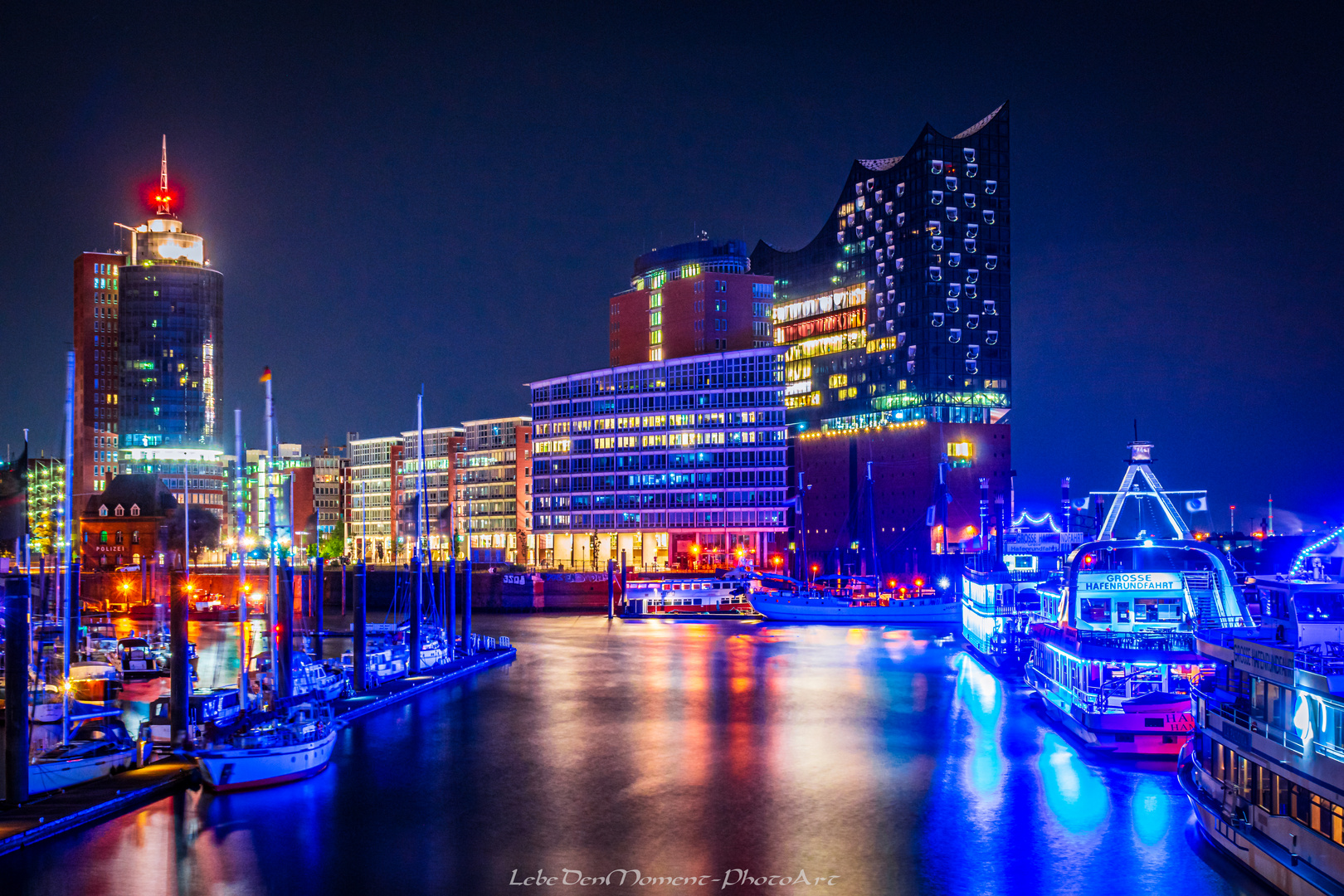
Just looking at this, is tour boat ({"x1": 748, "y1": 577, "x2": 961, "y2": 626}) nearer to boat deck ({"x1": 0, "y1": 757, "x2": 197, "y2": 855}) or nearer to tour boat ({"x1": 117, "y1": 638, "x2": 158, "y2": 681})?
tour boat ({"x1": 117, "y1": 638, "x2": 158, "y2": 681})

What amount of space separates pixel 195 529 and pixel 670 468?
217 feet

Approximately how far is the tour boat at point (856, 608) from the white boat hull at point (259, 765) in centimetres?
6361

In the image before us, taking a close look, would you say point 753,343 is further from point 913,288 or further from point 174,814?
point 174,814

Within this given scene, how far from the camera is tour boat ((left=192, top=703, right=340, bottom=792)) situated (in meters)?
31.6

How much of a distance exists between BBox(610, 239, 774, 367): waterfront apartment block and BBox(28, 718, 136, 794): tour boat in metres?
119

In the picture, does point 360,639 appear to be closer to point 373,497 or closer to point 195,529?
point 195,529

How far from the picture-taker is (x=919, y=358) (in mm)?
126250

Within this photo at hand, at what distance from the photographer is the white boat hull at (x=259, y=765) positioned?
103 ft

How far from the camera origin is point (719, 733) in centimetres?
4281

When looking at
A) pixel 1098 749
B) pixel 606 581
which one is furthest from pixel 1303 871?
pixel 606 581

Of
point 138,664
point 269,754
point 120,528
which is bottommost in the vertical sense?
point 138,664

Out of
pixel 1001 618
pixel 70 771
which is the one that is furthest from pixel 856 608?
pixel 70 771

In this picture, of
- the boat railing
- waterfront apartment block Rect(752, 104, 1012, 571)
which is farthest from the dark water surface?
waterfront apartment block Rect(752, 104, 1012, 571)

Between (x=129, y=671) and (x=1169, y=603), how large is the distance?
48942 millimetres
